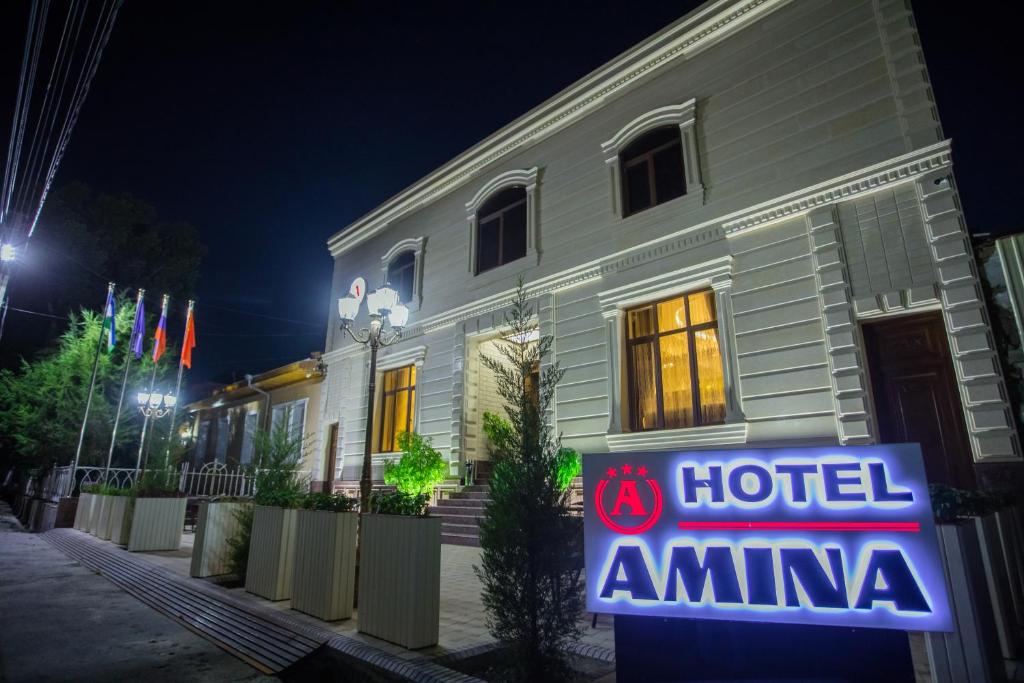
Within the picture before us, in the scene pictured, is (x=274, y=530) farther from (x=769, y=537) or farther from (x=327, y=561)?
(x=769, y=537)

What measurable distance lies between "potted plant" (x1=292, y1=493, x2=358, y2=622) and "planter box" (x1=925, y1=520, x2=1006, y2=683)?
4.53 metres

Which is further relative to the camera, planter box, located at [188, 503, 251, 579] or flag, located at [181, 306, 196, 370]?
flag, located at [181, 306, 196, 370]

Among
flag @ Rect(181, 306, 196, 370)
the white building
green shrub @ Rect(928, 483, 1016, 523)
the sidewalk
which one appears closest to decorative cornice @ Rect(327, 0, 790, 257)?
the white building

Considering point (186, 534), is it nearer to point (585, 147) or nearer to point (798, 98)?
point (585, 147)

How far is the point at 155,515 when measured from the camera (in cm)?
955

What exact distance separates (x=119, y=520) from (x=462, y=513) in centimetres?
691

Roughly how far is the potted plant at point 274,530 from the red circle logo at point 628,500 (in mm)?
4185

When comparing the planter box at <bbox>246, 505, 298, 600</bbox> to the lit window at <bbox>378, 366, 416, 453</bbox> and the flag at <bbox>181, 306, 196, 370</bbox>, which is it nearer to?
the lit window at <bbox>378, 366, 416, 453</bbox>

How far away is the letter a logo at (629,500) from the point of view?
288 cm

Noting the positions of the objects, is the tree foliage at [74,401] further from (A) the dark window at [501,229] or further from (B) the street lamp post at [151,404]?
(A) the dark window at [501,229]

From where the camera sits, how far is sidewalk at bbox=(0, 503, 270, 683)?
144 inches

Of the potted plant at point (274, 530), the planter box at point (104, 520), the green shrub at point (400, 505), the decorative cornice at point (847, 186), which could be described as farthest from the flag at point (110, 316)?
the decorative cornice at point (847, 186)

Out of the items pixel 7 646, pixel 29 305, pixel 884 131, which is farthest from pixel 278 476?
pixel 29 305

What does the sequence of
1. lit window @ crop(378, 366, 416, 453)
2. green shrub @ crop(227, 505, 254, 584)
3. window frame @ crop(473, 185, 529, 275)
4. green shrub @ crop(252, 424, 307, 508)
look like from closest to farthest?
green shrub @ crop(252, 424, 307, 508)
green shrub @ crop(227, 505, 254, 584)
window frame @ crop(473, 185, 529, 275)
lit window @ crop(378, 366, 416, 453)
